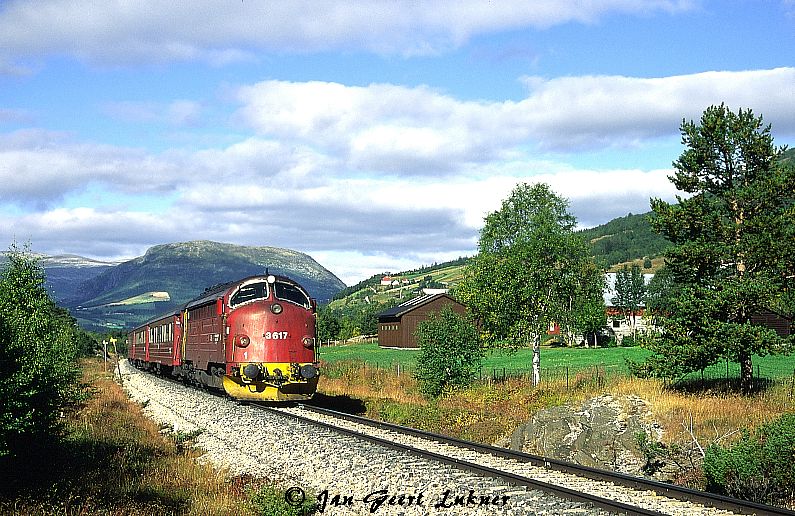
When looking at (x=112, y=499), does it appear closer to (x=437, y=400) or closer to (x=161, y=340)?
(x=437, y=400)

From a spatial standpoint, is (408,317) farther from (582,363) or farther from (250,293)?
(250,293)

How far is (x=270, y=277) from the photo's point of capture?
2764 cm

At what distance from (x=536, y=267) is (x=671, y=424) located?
14295mm

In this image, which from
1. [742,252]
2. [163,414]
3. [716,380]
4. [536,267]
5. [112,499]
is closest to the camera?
[112,499]

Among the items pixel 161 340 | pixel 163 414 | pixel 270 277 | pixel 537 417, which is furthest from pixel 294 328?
pixel 161 340

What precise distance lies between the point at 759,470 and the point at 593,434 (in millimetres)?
5700

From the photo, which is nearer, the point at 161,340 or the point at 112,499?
the point at 112,499

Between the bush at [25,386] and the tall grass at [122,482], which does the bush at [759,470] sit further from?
the bush at [25,386]

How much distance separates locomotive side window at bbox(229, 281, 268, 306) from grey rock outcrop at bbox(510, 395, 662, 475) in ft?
35.3

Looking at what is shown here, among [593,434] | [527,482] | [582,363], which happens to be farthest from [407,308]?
[527,482]

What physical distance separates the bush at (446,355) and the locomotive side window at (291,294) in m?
6.08

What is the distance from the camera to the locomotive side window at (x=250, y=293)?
27.0 metres

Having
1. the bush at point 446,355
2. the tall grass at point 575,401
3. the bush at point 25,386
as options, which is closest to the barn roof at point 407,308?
the tall grass at point 575,401

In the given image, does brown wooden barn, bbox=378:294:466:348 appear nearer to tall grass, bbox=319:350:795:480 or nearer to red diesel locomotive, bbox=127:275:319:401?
tall grass, bbox=319:350:795:480
